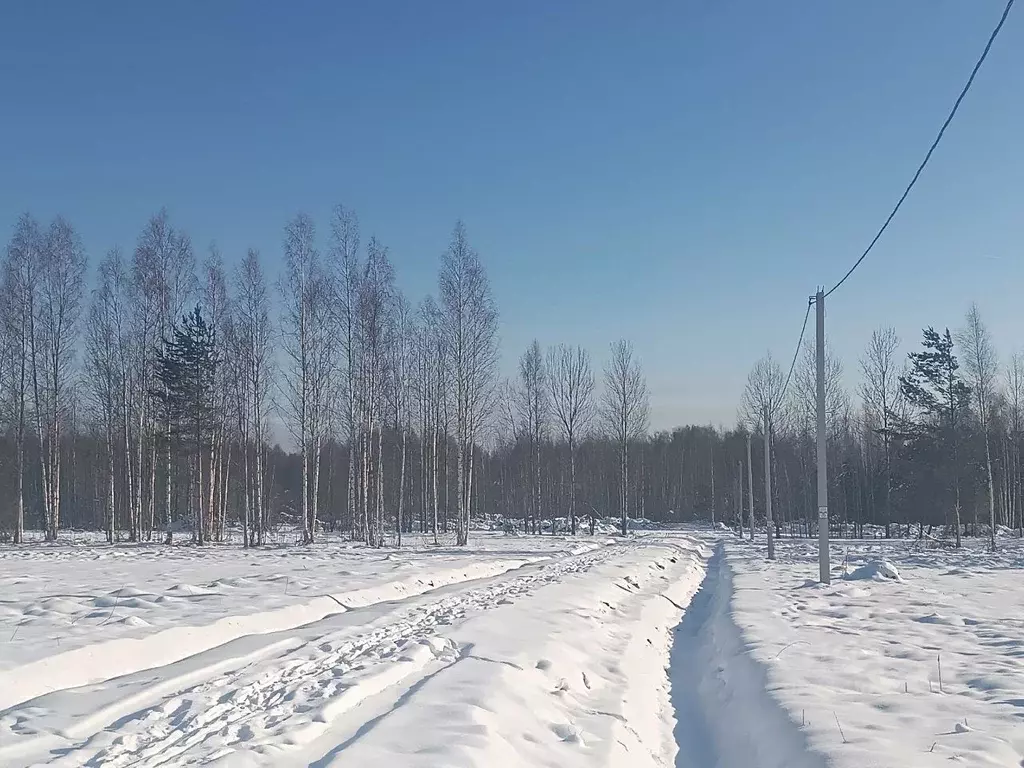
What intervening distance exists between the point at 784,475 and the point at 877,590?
47594 mm

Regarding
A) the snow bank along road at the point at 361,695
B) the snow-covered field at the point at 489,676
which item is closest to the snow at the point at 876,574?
the snow-covered field at the point at 489,676

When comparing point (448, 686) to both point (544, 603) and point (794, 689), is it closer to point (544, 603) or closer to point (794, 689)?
point (794, 689)

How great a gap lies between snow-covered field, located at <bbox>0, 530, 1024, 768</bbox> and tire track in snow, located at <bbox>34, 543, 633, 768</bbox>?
2 cm

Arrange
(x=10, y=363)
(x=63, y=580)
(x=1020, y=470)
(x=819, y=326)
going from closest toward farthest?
(x=63, y=580)
(x=819, y=326)
(x=10, y=363)
(x=1020, y=470)

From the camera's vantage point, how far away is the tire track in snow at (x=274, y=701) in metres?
5.08

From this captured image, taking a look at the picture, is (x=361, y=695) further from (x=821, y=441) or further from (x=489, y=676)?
(x=821, y=441)

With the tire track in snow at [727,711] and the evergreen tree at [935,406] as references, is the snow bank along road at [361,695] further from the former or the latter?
the evergreen tree at [935,406]

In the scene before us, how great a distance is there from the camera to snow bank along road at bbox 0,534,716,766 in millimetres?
5250

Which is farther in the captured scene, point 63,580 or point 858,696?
point 63,580

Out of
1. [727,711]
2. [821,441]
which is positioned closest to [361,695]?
[727,711]

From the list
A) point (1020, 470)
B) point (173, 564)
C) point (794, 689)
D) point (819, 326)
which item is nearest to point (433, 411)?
point (173, 564)

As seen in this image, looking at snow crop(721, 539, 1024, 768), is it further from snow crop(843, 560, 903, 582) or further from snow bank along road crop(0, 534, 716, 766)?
snow bank along road crop(0, 534, 716, 766)

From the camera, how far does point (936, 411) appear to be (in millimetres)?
46969

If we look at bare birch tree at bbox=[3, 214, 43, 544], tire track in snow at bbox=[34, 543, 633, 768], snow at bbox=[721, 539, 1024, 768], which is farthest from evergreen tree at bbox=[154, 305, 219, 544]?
tire track in snow at bbox=[34, 543, 633, 768]
